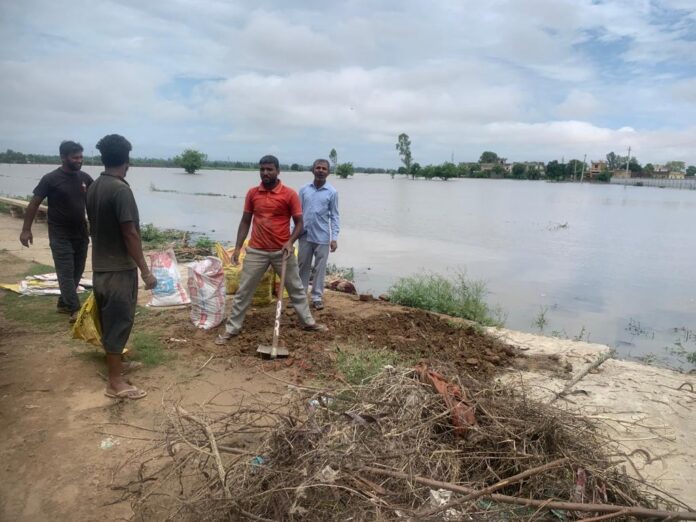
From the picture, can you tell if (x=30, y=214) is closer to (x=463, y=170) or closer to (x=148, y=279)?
(x=148, y=279)

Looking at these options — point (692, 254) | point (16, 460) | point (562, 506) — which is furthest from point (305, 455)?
point (692, 254)

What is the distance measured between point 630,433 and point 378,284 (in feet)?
22.7

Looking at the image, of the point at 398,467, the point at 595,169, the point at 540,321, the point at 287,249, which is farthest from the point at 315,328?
the point at 595,169

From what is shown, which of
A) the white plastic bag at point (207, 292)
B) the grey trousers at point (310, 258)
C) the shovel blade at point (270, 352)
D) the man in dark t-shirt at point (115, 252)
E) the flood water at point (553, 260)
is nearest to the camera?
the man in dark t-shirt at point (115, 252)

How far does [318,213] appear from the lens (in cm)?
581

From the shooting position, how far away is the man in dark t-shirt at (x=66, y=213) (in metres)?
4.80

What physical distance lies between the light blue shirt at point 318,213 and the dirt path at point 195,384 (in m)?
0.95

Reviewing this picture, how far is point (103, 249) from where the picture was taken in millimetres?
3373

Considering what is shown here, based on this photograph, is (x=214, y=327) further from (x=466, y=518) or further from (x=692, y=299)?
(x=692, y=299)

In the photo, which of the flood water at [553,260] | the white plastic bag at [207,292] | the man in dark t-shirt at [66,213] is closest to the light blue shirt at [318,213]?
the white plastic bag at [207,292]

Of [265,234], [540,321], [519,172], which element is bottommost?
[540,321]

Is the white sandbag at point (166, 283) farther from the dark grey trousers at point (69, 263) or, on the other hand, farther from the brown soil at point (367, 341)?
the dark grey trousers at point (69, 263)

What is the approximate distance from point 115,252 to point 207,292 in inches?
69.5

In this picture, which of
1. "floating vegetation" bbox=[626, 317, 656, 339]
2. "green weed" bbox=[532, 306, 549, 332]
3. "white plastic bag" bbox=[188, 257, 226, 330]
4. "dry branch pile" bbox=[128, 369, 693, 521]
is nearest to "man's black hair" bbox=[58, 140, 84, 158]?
"white plastic bag" bbox=[188, 257, 226, 330]
